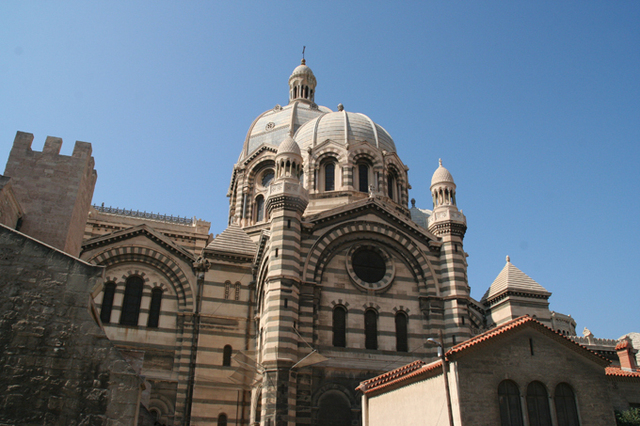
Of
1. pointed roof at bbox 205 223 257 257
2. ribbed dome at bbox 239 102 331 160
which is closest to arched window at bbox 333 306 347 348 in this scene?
pointed roof at bbox 205 223 257 257

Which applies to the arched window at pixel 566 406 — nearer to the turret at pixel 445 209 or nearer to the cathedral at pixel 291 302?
the cathedral at pixel 291 302

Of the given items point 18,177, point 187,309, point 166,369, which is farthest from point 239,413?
point 18,177

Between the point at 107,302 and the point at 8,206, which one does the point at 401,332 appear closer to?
the point at 107,302

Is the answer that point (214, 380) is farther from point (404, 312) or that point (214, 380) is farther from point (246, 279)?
point (404, 312)

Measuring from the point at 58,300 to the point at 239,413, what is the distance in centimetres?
1483

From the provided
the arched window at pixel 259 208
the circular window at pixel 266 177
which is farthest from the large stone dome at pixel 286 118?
the arched window at pixel 259 208

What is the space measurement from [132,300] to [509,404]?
17.8 metres

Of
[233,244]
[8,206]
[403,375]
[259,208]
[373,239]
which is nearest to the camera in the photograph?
[8,206]

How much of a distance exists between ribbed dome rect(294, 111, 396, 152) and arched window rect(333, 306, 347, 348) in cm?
1287

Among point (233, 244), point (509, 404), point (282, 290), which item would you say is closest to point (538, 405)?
point (509, 404)

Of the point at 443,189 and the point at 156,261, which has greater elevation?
the point at 443,189

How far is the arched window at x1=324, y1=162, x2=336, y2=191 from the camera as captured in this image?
32219mm

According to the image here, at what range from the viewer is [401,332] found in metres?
23.4

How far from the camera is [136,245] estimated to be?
26531mm
